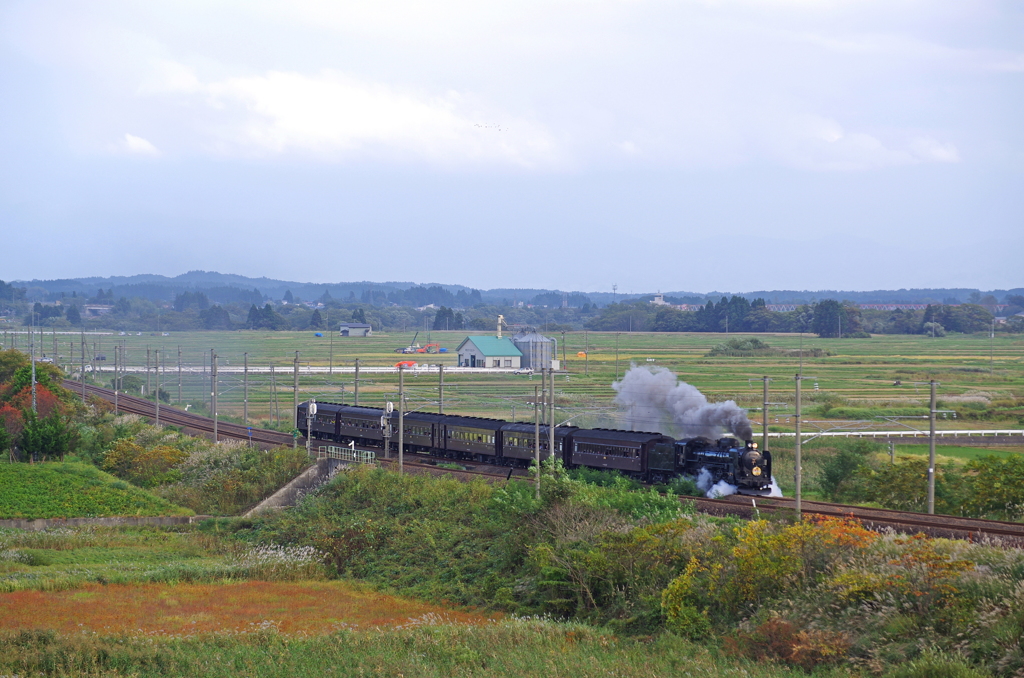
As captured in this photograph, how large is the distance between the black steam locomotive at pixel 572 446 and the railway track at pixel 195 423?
Answer: 442 centimetres

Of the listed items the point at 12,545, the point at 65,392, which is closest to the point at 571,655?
the point at 12,545

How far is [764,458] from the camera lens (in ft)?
129

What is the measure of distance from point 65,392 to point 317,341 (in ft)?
377

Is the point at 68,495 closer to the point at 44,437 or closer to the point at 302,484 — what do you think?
the point at 44,437

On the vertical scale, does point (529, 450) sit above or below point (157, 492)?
above

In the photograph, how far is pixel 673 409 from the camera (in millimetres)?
52156

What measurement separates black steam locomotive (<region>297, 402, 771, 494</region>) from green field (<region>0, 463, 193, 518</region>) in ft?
43.1

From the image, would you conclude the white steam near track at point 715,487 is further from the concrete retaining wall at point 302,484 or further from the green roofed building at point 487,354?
the green roofed building at point 487,354

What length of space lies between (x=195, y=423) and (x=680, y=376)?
168 feet

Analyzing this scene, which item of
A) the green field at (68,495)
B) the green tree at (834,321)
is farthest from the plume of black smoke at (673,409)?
the green tree at (834,321)

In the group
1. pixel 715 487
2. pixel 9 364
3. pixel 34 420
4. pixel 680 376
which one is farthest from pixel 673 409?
pixel 9 364

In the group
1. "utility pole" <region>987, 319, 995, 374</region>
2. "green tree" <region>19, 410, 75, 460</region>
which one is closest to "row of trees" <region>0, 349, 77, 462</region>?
"green tree" <region>19, 410, 75, 460</region>

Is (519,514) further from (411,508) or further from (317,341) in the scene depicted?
(317,341)

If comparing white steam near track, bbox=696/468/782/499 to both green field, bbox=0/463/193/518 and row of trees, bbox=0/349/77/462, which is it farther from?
row of trees, bbox=0/349/77/462
